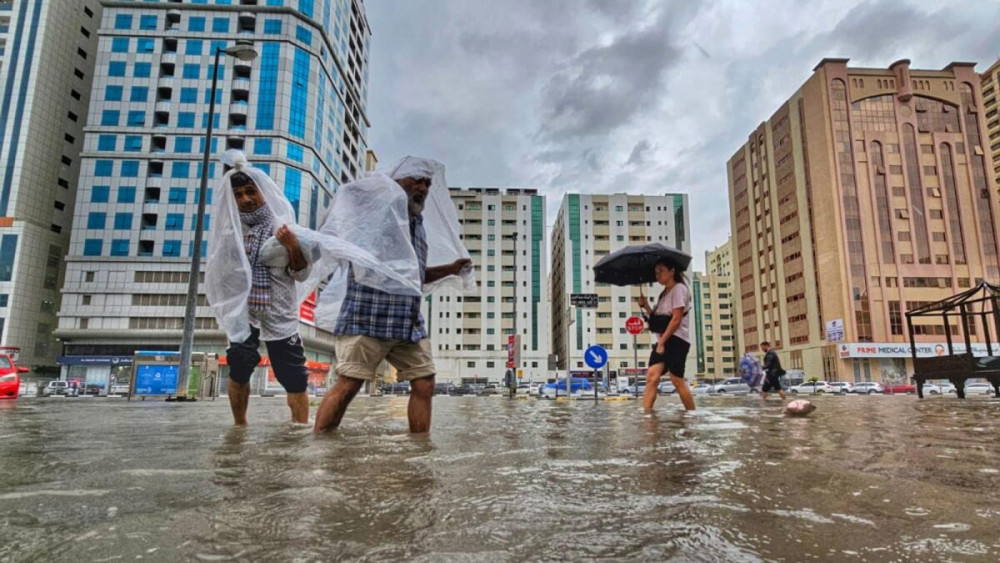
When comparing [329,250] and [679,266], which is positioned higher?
[679,266]

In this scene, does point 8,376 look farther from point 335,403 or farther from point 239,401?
point 335,403

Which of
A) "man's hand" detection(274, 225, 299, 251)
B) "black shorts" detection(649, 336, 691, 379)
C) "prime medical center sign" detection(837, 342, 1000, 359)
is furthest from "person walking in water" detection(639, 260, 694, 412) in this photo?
"prime medical center sign" detection(837, 342, 1000, 359)

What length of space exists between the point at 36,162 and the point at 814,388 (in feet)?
242

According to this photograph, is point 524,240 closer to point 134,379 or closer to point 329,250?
point 134,379

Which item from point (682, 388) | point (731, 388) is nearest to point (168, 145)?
point (731, 388)

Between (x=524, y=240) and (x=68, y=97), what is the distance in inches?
2194

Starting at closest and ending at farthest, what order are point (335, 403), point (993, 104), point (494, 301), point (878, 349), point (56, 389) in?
point (335, 403), point (56, 389), point (878, 349), point (993, 104), point (494, 301)

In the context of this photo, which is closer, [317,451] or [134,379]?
[317,451]

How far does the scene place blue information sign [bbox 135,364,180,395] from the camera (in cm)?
1644

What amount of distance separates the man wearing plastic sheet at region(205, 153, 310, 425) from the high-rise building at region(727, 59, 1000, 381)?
55817mm

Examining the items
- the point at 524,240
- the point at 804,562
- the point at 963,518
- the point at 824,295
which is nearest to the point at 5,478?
the point at 804,562

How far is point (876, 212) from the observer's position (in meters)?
52.1

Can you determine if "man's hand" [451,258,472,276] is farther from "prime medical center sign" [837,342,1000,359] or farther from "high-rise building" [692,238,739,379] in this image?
"high-rise building" [692,238,739,379]

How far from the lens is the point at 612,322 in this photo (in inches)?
2918
